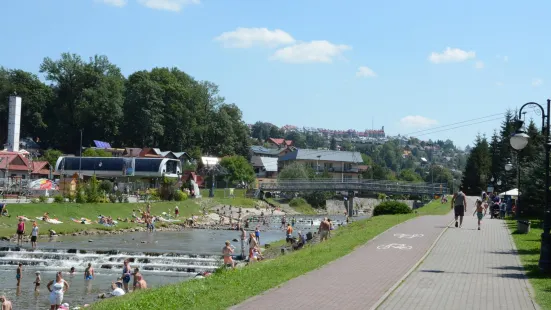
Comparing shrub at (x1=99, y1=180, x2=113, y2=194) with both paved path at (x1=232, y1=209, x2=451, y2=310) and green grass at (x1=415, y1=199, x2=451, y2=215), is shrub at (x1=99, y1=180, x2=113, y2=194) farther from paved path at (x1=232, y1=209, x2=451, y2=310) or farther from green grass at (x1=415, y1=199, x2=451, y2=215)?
paved path at (x1=232, y1=209, x2=451, y2=310)

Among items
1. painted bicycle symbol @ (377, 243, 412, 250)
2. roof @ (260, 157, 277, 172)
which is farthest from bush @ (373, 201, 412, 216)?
roof @ (260, 157, 277, 172)

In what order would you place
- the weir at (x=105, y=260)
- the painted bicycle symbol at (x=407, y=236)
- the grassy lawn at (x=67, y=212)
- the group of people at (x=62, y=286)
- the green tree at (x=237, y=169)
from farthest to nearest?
the green tree at (x=237, y=169)
the grassy lawn at (x=67, y=212)
the weir at (x=105, y=260)
the painted bicycle symbol at (x=407, y=236)
the group of people at (x=62, y=286)

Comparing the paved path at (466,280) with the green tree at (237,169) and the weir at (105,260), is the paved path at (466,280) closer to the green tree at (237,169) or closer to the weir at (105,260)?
the weir at (105,260)

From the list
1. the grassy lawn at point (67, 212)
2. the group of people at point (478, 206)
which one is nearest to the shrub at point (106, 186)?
the grassy lawn at point (67, 212)

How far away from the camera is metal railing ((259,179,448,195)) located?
83.6 m

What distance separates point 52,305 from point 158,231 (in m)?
37.4

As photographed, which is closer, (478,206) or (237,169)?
(478,206)

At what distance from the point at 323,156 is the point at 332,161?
287cm

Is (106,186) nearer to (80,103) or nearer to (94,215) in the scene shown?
(94,215)

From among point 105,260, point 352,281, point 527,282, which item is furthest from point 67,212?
point 527,282

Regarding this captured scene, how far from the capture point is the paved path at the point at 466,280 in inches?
534

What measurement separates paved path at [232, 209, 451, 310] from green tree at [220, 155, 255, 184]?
83386mm

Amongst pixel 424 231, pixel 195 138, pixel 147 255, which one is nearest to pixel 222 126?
pixel 195 138

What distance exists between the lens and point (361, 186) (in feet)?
288
